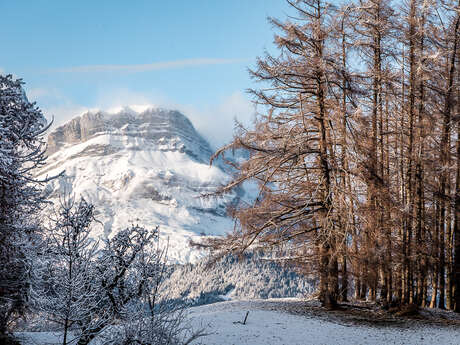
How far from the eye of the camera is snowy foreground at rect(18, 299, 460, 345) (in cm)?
1162

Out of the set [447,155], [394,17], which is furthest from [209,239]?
[394,17]

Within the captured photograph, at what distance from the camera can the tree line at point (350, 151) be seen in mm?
14633

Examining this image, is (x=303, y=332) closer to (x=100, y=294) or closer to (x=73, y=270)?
(x=100, y=294)

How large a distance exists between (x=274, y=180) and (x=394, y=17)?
849 cm

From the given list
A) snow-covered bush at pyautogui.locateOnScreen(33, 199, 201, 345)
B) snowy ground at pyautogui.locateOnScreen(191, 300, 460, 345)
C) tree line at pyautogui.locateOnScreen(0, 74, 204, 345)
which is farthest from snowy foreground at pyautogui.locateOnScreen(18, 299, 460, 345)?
snow-covered bush at pyautogui.locateOnScreen(33, 199, 201, 345)

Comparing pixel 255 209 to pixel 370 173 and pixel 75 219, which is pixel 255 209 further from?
pixel 75 219

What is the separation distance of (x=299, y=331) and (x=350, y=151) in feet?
21.7

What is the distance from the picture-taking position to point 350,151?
14.9 meters

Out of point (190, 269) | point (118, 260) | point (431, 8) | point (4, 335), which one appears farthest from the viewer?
point (190, 269)

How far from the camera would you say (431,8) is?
651 inches

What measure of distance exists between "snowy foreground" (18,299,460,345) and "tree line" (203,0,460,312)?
180 centimetres

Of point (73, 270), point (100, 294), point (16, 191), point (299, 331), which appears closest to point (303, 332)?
point (299, 331)

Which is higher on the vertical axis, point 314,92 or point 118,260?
point 314,92

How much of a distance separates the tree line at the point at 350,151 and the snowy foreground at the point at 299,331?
5.90 feet
